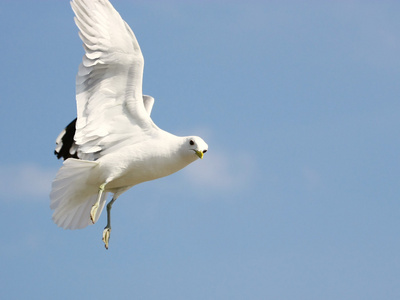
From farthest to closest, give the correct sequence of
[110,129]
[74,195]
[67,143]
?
[67,143] < [74,195] < [110,129]

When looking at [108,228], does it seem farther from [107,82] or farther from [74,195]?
[107,82]

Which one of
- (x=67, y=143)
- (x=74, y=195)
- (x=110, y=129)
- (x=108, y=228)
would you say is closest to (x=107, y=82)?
(x=110, y=129)

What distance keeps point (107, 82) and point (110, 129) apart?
0.82 meters

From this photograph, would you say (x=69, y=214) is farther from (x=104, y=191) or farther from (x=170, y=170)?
(x=170, y=170)

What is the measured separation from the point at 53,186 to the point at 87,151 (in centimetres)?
84

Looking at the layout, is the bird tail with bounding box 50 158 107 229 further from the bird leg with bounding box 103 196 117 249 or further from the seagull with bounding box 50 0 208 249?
the bird leg with bounding box 103 196 117 249

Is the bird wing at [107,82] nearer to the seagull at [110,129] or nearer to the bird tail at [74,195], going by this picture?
the seagull at [110,129]

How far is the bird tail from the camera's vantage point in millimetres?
14242

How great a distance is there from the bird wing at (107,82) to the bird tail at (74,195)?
19.5 inches

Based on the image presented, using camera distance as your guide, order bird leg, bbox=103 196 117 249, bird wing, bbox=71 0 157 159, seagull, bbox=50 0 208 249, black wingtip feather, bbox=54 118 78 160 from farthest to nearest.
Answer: black wingtip feather, bbox=54 118 78 160
bird leg, bbox=103 196 117 249
bird wing, bbox=71 0 157 159
seagull, bbox=50 0 208 249

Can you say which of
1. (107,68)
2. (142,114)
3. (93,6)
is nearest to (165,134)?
(142,114)

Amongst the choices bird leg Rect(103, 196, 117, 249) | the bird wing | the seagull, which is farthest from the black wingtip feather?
bird leg Rect(103, 196, 117, 249)

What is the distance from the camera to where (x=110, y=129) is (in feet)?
48.1

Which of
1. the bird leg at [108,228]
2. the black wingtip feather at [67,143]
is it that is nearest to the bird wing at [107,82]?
the black wingtip feather at [67,143]
